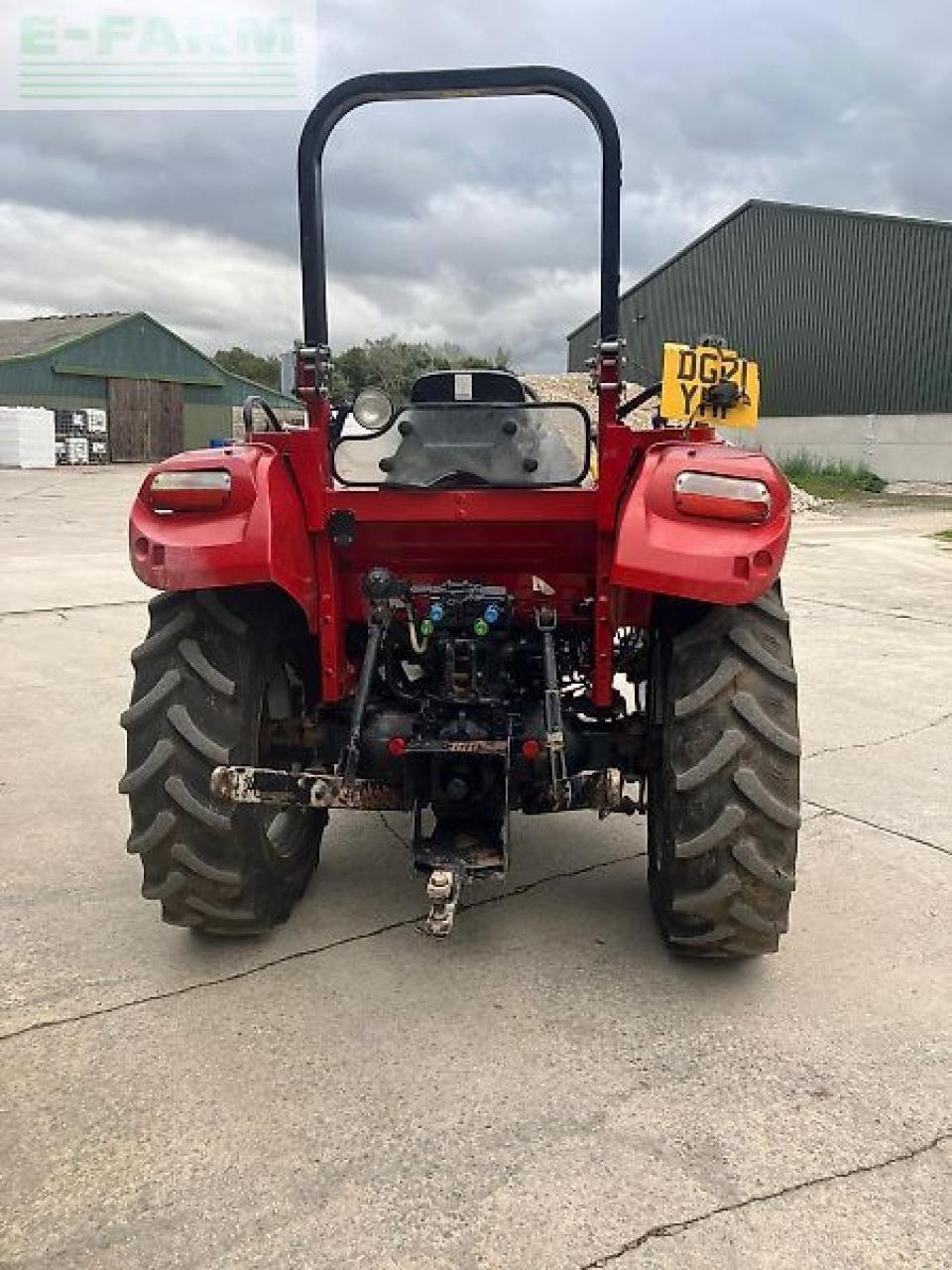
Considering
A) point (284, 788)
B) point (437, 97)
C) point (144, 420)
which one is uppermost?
point (144, 420)

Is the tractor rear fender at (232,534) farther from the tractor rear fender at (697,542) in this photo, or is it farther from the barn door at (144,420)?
the barn door at (144,420)

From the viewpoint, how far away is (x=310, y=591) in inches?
120

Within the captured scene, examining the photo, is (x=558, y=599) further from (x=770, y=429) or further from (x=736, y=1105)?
(x=770, y=429)

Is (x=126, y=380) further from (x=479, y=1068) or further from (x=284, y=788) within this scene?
(x=479, y=1068)

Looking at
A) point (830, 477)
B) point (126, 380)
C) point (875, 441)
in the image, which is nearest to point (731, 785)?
point (830, 477)

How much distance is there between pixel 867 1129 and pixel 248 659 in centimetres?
200

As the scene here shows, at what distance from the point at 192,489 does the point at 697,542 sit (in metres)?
1.37

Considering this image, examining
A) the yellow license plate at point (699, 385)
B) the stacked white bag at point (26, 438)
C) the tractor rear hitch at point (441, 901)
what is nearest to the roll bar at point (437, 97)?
the yellow license plate at point (699, 385)

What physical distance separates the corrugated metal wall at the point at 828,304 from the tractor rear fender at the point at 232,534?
81.7 feet

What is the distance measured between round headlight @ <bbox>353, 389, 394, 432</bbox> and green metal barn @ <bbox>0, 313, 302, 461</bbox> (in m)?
30.0

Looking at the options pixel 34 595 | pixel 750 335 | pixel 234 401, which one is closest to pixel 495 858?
pixel 34 595

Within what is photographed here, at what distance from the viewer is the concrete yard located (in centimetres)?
202

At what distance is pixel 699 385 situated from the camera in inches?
148

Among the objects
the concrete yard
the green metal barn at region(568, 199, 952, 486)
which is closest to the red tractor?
the concrete yard
